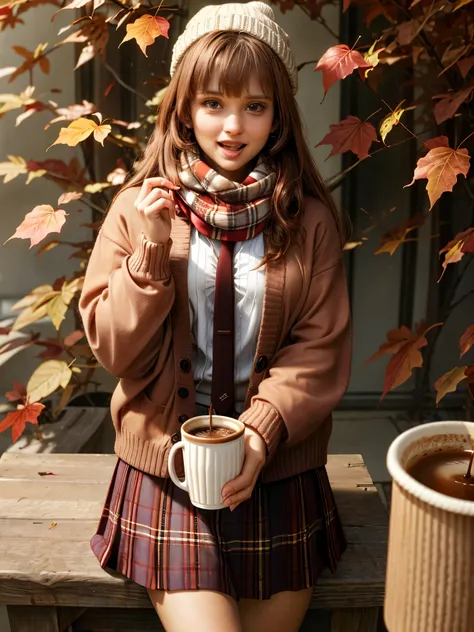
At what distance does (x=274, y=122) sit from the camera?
1.43 metres

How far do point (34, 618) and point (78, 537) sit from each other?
0.57ft

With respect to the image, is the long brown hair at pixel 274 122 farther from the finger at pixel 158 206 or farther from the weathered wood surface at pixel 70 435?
the weathered wood surface at pixel 70 435

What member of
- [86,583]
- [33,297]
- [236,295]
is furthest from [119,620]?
[33,297]

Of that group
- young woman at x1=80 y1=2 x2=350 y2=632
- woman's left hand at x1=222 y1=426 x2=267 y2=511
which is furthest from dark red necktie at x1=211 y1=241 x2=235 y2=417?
woman's left hand at x1=222 y1=426 x2=267 y2=511

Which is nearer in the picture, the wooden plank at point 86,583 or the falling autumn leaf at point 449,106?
the wooden plank at point 86,583

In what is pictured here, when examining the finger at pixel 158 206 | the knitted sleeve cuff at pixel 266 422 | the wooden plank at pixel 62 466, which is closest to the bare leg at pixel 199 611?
the knitted sleeve cuff at pixel 266 422

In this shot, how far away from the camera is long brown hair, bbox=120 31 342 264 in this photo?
4.31ft

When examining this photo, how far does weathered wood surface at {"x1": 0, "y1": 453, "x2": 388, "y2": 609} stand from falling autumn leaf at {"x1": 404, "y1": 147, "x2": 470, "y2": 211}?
737 mm

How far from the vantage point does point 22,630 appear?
153cm

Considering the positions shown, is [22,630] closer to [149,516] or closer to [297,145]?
[149,516]

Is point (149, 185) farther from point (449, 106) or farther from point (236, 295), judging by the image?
point (449, 106)

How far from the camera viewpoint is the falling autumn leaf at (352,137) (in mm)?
1684

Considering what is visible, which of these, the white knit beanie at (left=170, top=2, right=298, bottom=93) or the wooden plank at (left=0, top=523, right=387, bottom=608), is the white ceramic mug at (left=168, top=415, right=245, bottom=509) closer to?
the wooden plank at (left=0, top=523, right=387, bottom=608)

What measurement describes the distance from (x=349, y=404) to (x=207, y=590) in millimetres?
1465
